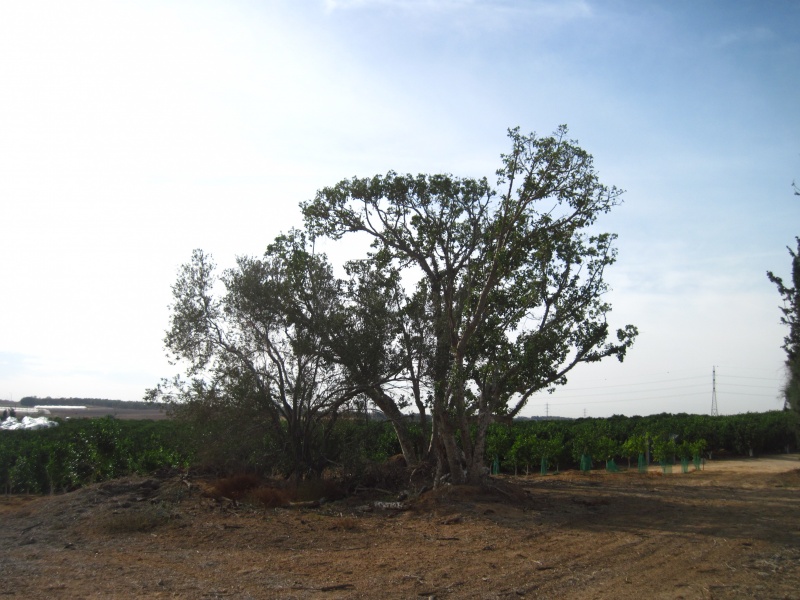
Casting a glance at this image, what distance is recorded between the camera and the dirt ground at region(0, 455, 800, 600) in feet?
27.0

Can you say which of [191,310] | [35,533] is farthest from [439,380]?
[35,533]

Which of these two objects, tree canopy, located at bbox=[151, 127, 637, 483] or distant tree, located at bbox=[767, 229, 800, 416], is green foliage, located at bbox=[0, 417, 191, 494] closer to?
tree canopy, located at bbox=[151, 127, 637, 483]

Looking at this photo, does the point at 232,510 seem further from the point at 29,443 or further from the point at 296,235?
the point at 29,443

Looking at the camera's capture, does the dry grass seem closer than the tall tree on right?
Yes

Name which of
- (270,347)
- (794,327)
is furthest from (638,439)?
(270,347)

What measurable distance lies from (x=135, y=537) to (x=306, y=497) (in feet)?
15.8

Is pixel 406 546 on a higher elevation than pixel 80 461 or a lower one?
lower

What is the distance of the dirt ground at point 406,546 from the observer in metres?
8.24

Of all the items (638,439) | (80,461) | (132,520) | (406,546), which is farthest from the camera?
(638,439)

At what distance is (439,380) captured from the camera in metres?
16.1

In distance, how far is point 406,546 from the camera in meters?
11.0

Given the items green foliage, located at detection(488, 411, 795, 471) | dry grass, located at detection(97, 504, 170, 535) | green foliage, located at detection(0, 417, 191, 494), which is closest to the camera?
dry grass, located at detection(97, 504, 170, 535)

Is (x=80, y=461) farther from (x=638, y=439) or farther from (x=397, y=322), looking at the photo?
(x=638, y=439)

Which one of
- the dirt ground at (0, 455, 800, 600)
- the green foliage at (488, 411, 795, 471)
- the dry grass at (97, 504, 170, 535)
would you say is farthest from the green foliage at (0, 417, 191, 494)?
the green foliage at (488, 411, 795, 471)
